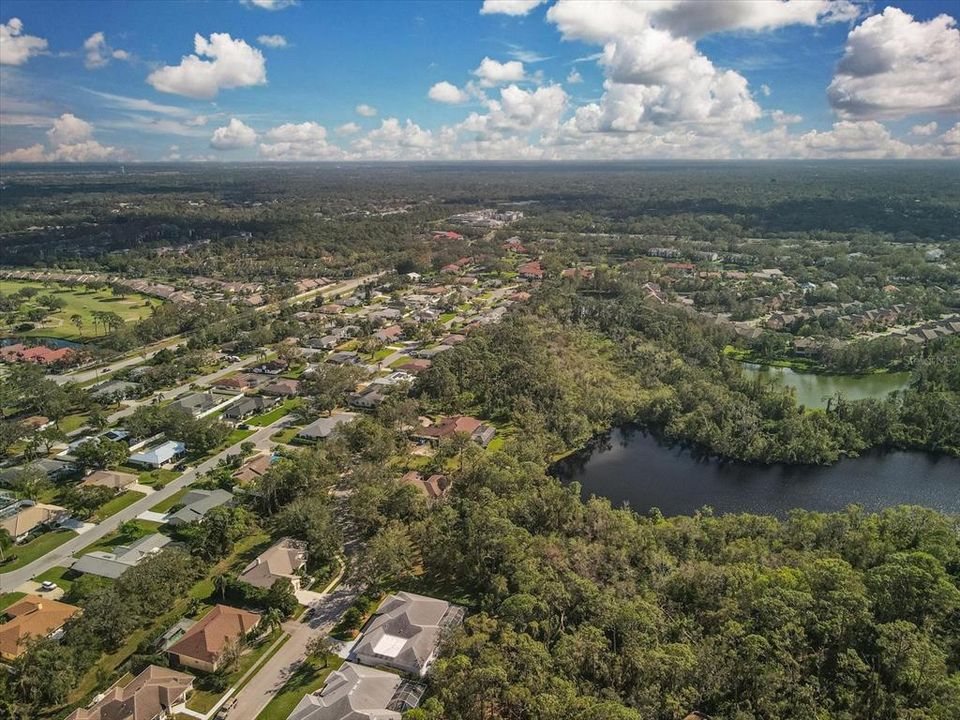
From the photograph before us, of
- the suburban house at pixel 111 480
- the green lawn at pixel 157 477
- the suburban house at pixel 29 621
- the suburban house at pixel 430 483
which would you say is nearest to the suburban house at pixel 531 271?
the suburban house at pixel 430 483

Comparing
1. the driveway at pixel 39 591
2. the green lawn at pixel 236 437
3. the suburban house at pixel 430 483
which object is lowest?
the driveway at pixel 39 591

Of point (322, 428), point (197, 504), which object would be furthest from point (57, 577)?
point (322, 428)

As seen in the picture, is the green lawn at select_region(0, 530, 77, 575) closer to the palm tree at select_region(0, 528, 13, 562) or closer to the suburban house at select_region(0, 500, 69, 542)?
the palm tree at select_region(0, 528, 13, 562)

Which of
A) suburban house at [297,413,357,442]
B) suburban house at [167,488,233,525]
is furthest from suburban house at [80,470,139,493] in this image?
suburban house at [297,413,357,442]

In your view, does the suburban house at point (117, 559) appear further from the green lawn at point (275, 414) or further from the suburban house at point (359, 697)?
the green lawn at point (275, 414)

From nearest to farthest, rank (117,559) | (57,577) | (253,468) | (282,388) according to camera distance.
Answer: (57,577) → (117,559) → (253,468) → (282,388)

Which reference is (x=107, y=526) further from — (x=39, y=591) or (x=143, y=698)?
(x=143, y=698)
